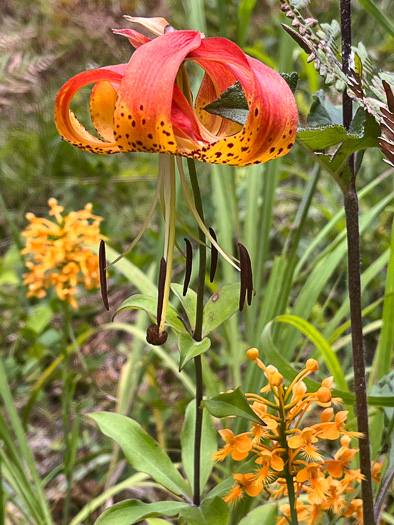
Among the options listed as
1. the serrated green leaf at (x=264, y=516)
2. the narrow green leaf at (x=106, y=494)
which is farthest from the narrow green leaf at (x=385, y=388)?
the narrow green leaf at (x=106, y=494)

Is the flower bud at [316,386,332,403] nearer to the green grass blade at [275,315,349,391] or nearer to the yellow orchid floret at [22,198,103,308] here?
the green grass blade at [275,315,349,391]

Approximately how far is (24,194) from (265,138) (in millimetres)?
2066

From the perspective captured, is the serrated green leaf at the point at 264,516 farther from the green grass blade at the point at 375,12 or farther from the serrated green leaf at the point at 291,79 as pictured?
the green grass blade at the point at 375,12

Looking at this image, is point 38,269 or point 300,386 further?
point 38,269

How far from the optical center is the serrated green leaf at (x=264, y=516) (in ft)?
2.13

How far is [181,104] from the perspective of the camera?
0.51 m

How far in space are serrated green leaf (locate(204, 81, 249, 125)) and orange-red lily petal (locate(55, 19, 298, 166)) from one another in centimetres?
1

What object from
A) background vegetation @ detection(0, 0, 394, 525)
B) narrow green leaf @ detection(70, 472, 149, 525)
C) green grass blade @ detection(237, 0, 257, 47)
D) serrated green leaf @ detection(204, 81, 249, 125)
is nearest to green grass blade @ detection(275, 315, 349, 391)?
background vegetation @ detection(0, 0, 394, 525)

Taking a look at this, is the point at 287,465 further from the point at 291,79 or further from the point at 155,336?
the point at 291,79

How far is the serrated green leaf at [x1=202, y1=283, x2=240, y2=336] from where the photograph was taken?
62cm

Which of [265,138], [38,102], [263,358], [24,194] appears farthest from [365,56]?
[24,194]

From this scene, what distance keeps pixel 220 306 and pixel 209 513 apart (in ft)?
0.73

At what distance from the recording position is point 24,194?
7.82 feet

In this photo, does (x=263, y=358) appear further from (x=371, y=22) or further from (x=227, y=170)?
(x=371, y=22)
